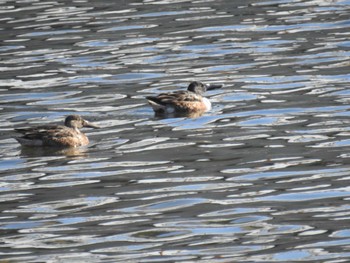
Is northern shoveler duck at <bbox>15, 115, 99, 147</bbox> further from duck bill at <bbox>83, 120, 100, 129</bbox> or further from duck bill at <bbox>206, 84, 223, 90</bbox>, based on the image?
duck bill at <bbox>206, 84, 223, 90</bbox>

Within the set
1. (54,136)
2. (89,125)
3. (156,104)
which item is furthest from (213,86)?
(54,136)

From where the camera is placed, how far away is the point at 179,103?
1762 cm

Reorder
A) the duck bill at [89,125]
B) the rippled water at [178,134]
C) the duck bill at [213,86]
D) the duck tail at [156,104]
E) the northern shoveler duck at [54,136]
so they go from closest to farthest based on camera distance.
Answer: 1. the rippled water at [178,134]
2. the northern shoveler duck at [54,136]
3. the duck bill at [89,125]
4. the duck tail at [156,104]
5. the duck bill at [213,86]

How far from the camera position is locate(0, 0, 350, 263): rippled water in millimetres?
11109

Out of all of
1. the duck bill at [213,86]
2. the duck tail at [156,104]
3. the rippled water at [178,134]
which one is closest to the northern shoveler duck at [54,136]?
the rippled water at [178,134]

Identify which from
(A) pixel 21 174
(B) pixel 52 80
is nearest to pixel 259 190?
(A) pixel 21 174

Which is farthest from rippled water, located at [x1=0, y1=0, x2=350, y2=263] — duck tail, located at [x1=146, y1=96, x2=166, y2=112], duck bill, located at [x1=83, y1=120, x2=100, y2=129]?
duck tail, located at [x1=146, y1=96, x2=166, y2=112]

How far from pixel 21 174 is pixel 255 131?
9.84ft

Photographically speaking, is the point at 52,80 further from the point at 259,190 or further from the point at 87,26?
the point at 259,190

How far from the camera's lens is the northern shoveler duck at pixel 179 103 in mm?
17391

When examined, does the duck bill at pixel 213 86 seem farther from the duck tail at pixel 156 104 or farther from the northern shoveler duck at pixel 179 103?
the duck tail at pixel 156 104

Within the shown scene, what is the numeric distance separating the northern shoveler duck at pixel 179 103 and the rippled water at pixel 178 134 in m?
0.21

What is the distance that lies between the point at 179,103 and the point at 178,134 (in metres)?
1.76

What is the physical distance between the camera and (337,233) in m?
10.9
